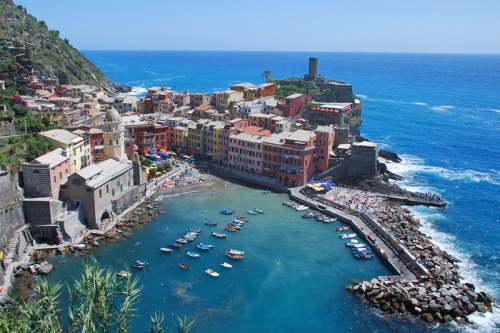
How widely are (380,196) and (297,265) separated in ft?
83.0

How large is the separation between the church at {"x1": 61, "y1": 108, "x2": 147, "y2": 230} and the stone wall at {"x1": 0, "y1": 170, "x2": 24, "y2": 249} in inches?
215

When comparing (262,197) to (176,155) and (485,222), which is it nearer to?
(176,155)

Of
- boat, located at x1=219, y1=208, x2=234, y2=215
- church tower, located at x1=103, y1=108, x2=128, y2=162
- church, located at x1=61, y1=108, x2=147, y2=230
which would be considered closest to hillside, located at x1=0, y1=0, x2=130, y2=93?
church tower, located at x1=103, y1=108, x2=128, y2=162

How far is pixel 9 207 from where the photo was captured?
5169 centimetres

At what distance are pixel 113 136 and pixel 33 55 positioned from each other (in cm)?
6990

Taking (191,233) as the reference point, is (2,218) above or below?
above

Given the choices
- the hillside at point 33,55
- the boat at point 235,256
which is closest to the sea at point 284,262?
the boat at point 235,256

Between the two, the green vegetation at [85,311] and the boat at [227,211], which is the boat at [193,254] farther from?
the green vegetation at [85,311]

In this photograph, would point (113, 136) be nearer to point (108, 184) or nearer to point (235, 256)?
point (108, 184)

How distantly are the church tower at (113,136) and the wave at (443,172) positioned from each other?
159 ft

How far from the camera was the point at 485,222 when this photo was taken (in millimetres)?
64438

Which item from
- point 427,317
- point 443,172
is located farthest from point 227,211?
point 443,172

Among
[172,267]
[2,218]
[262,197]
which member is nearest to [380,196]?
[262,197]

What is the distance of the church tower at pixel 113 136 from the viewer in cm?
6825
